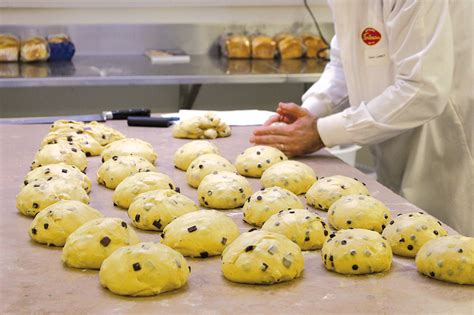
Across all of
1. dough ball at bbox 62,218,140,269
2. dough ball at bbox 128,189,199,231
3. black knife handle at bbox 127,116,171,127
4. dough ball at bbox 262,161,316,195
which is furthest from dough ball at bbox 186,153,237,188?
black knife handle at bbox 127,116,171,127

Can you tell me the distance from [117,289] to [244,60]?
322 centimetres

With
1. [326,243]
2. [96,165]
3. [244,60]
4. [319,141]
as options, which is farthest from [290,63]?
[326,243]

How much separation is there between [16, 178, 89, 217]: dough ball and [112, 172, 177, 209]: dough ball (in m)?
0.09

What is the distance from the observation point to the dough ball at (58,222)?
1.74 metres

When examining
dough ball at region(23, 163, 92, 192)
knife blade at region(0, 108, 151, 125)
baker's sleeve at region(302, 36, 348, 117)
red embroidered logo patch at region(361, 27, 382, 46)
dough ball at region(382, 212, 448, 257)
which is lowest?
knife blade at region(0, 108, 151, 125)

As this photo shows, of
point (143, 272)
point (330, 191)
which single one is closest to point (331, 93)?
point (330, 191)

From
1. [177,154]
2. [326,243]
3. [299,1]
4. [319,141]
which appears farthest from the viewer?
[299,1]

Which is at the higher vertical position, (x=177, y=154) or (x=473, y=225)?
(x=177, y=154)

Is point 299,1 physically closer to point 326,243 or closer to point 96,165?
point 96,165

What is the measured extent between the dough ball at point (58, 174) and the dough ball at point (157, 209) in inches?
10.1

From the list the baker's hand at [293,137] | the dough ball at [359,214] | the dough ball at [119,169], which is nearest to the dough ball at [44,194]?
the dough ball at [119,169]

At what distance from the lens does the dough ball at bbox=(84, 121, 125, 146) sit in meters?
2.60

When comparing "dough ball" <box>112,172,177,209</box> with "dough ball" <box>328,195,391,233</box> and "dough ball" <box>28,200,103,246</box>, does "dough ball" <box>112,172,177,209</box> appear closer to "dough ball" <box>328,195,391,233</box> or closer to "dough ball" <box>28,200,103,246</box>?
"dough ball" <box>28,200,103,246</box>

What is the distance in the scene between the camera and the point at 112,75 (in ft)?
12.9
